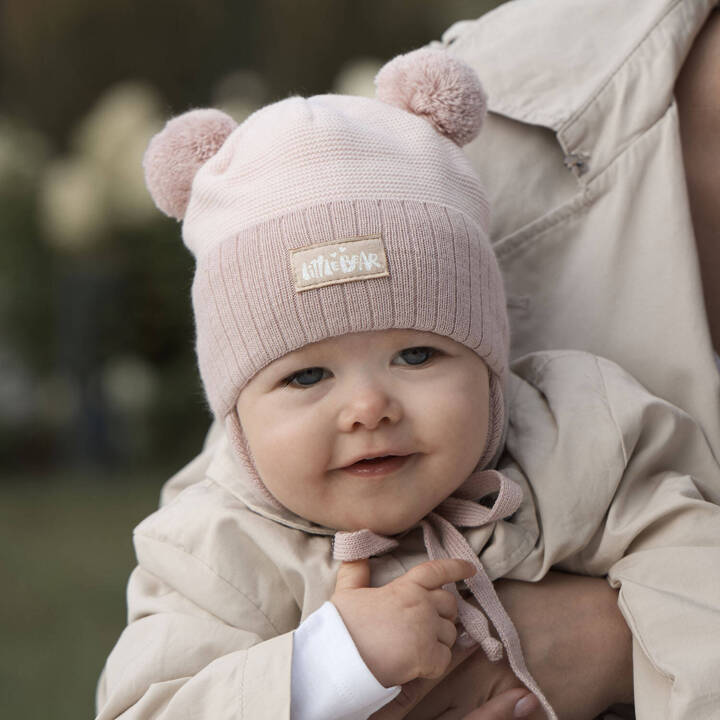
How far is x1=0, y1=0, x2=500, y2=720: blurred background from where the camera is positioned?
4.98 meters

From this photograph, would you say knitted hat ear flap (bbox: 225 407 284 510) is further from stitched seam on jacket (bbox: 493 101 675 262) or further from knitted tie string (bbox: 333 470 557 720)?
stitched seam on jacket (bbox: 493 101 675 262)

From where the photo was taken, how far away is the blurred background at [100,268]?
4.98 meters

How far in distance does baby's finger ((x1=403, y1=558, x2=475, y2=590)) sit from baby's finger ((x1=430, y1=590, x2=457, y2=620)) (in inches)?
0.4

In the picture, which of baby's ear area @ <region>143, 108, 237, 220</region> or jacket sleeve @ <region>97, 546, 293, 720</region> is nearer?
jacket sleeve @ <region>97, 546, 293, 720</region>

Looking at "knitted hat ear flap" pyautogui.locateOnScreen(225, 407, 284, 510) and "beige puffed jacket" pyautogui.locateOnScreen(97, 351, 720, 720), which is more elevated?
"knitted hat ear flap" pyautogui.locateOnScreen(225, 407, 284, 510)

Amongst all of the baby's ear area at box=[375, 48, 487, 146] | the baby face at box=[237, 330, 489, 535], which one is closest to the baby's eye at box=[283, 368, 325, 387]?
the baby face at box=[237, 330, 489, 535]

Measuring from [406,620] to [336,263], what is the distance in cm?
47

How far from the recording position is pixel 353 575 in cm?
151

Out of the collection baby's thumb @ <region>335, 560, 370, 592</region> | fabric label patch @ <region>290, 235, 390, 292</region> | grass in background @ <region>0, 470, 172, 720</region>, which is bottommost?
grass in background @ <region>0, 470, 172, 720</region>

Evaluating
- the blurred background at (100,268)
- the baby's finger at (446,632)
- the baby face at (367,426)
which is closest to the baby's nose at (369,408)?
the baby face at (367,426)

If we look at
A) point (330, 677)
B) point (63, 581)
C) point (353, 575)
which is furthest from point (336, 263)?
point (63, 581)

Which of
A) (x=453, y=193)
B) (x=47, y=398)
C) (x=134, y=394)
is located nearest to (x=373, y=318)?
(x=453, y=193)

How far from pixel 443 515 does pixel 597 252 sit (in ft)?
1.76

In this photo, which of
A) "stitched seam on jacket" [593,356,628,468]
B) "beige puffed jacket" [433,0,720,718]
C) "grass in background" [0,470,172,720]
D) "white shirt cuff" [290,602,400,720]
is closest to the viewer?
"white shirt cuff" [290,602,400,720]
